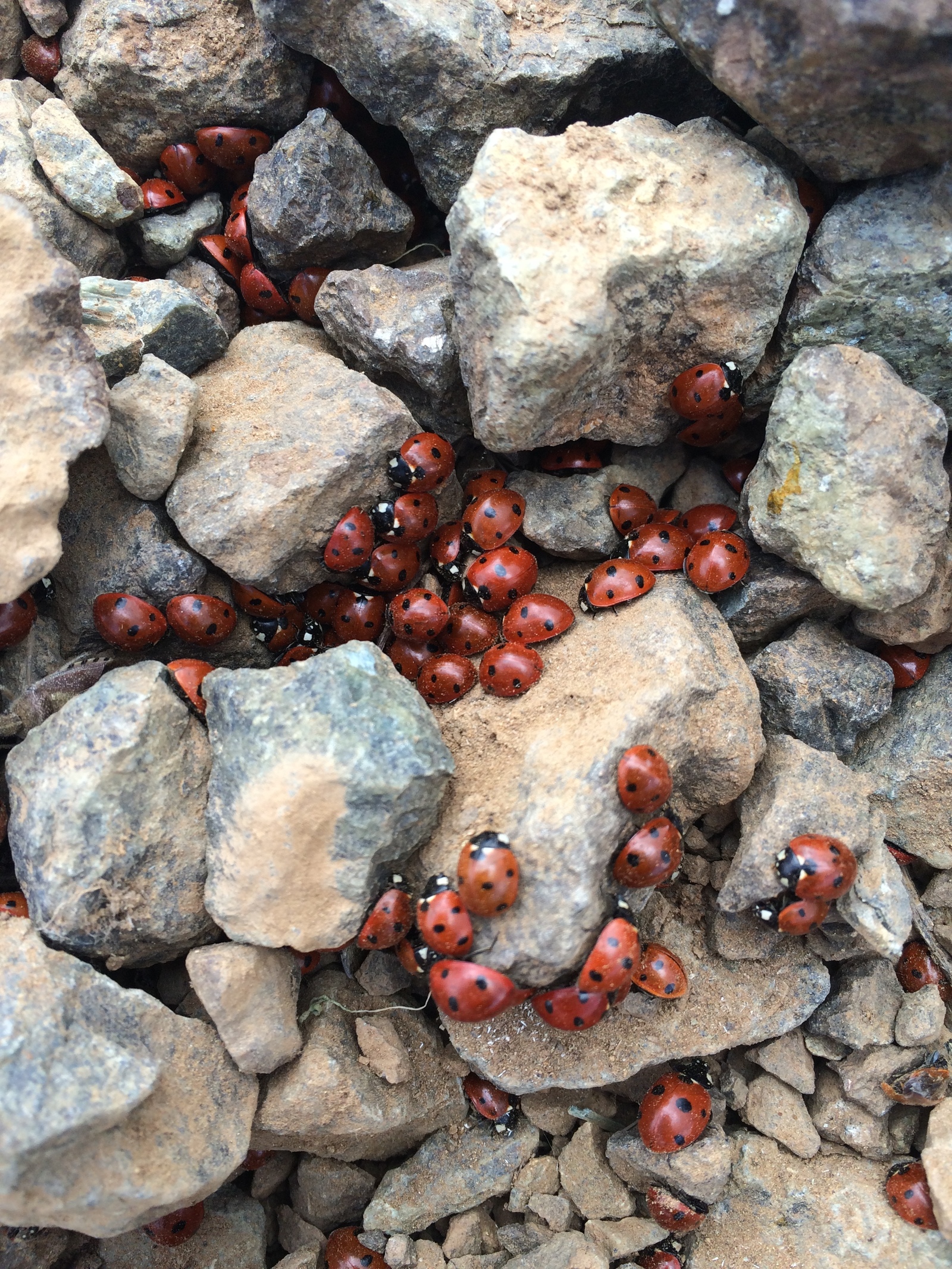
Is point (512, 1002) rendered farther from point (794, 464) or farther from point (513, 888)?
point (794, 464)

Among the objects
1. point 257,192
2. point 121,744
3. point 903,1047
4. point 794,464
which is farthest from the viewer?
point 257,192

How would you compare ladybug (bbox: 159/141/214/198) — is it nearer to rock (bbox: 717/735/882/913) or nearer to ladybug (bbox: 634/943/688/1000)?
rock (bbox: 717/735/882/913)

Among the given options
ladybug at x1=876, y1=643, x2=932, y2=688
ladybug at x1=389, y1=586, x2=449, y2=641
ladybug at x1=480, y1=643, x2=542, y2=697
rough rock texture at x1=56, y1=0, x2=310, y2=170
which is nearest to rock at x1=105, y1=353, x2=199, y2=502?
ladybug at x1=389, y1=586, x2=449, y2=641

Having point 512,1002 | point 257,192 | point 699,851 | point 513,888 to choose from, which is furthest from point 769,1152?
point 257,192

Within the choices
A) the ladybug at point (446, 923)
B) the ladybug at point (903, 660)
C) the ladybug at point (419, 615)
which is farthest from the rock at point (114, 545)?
the ladybug at point (903, 660)

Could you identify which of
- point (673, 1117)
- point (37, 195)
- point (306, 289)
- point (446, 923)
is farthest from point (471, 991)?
point (37, 195)

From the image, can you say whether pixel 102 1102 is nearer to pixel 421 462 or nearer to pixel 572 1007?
pixel 572 1007

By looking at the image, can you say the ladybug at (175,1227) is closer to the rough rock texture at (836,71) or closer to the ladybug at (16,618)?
the ladybug at (16,618)
